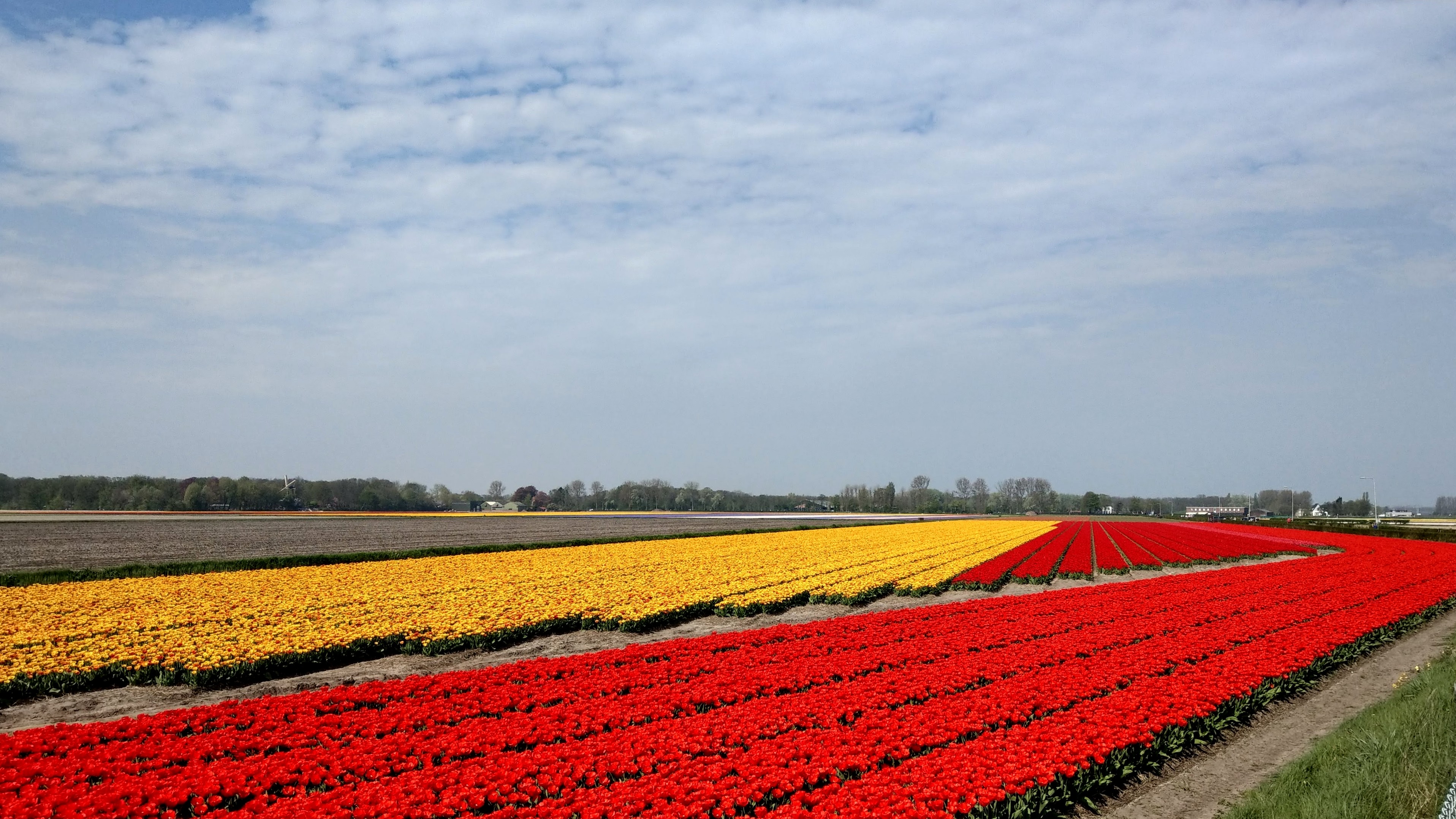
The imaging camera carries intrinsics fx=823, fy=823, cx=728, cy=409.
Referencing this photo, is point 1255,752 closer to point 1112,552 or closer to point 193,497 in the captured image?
point 1112,552

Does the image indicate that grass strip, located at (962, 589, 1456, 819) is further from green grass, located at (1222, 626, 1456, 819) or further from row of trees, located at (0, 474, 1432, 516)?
row of trees, located at (0, 474, 1432, 516)

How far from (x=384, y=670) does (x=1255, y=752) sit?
1287 centimetres

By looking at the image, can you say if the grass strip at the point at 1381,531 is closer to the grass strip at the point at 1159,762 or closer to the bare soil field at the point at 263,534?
the bare soil field at the point at 263,534

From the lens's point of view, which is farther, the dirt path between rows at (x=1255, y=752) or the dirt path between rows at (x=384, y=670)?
the dirt path between rows at (x=384, y=670)

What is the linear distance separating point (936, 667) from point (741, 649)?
333cm

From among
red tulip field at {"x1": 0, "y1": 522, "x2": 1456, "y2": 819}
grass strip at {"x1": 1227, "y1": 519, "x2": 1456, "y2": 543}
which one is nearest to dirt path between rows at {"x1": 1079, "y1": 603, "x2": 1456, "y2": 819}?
red tulip field at {"x1": 0, "y1": 522, "x2": 1456, "y2": 819}

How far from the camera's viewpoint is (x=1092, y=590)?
2391 cm

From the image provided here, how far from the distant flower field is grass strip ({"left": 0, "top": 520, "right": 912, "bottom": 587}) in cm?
177

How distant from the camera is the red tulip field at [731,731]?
23.3ft

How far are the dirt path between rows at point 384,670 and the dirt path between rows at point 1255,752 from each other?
355 inches

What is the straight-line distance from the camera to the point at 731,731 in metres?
9.09

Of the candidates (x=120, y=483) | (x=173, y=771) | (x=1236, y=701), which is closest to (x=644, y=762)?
(x=173, y=771)

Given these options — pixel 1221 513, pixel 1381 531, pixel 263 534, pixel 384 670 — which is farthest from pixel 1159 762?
pixel 1221 513

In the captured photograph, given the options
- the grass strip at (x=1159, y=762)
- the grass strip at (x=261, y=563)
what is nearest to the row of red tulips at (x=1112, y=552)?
the grass strip at (x=1159, y=762)
